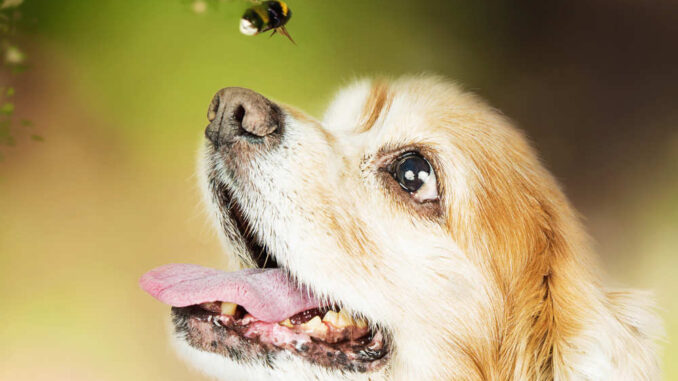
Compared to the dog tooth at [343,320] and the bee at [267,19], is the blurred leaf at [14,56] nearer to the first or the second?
the bee at [267,19]

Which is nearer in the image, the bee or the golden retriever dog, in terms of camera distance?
the golden retriever dog

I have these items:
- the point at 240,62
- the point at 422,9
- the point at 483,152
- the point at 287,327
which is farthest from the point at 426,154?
the point at 240,62

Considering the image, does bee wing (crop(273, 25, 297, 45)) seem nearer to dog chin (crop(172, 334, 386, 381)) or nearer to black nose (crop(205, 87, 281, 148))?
black nose (crop(205, 87, 281, 148))

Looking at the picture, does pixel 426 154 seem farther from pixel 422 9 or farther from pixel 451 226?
pixel 422 9

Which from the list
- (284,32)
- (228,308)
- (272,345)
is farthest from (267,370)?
(284,32)

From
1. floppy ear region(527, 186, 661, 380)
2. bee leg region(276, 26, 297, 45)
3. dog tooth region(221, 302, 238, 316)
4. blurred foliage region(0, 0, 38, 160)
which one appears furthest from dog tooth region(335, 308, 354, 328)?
blurred foliage region(0, 0, 38, 160)

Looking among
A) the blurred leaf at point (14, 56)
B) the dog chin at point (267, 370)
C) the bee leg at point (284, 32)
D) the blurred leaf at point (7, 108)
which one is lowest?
the dog chin at point (267, 370)

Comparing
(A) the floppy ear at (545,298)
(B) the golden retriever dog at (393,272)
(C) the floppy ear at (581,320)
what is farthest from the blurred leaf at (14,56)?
(C) the floppy ear at (581,320)

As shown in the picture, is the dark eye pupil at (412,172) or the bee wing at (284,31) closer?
the dark eye pupil at (412,172)
